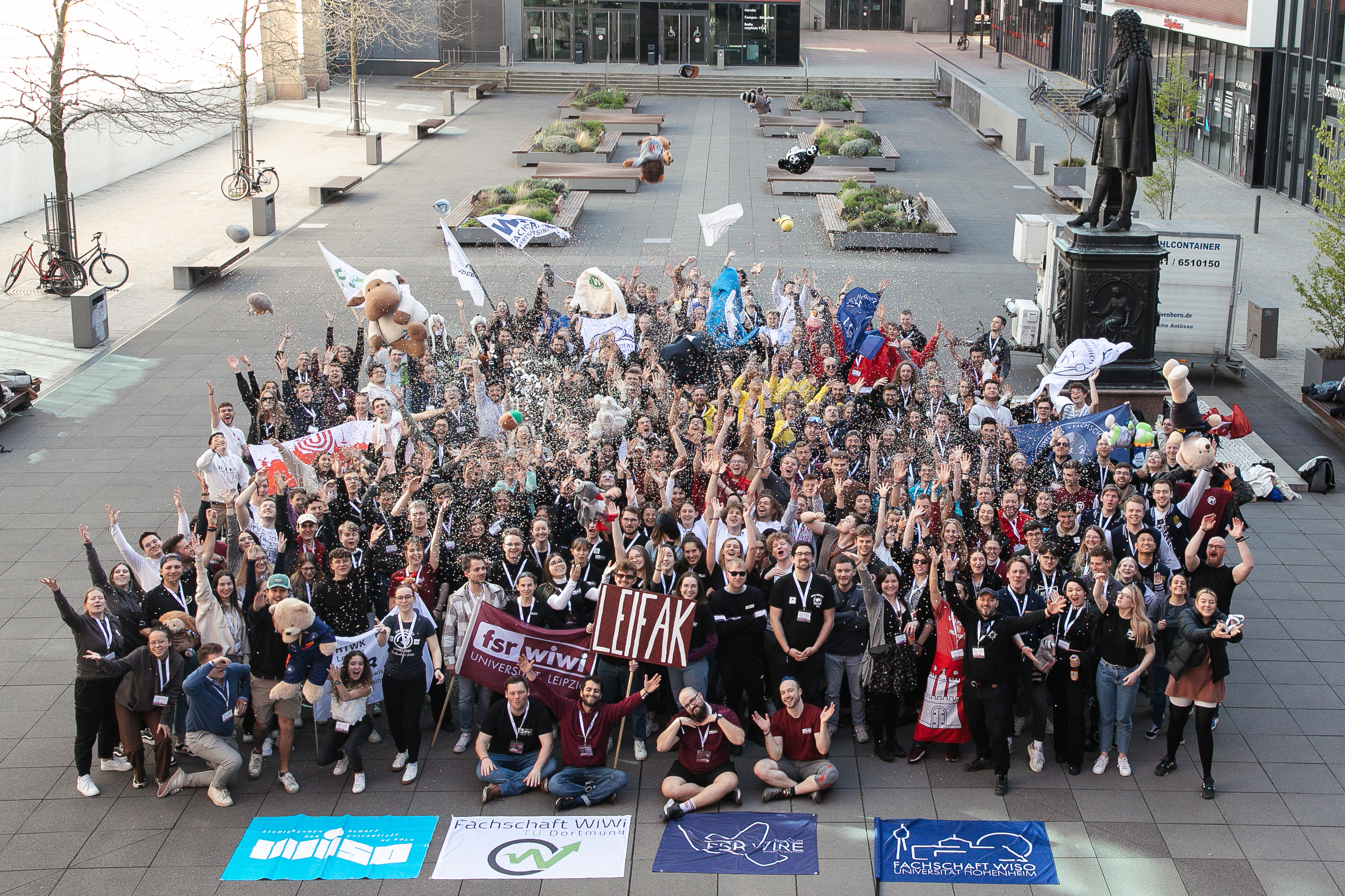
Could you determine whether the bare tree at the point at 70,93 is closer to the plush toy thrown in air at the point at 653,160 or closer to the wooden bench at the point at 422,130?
the wooden bench at the point at 422,130

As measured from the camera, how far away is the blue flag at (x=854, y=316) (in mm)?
15930

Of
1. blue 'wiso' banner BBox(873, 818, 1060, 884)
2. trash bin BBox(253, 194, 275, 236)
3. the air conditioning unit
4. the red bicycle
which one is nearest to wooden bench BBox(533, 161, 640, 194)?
trash bin BBox(253, 194, 275, 236)

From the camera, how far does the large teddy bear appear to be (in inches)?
664

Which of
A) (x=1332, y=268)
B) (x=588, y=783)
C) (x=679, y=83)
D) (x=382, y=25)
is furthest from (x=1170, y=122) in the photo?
(x=382, y=25)

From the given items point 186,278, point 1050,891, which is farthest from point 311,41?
point 1050,891

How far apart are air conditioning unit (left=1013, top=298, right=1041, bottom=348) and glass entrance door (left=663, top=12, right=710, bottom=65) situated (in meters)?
42.1

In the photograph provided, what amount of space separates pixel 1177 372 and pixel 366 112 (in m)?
39.1

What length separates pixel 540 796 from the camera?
967 centimetres

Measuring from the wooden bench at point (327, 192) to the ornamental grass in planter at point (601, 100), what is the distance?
14.5 meters

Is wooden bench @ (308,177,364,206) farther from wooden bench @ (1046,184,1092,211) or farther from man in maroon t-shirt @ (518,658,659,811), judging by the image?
man in maroon t-shirt @ (518,658,659,811)

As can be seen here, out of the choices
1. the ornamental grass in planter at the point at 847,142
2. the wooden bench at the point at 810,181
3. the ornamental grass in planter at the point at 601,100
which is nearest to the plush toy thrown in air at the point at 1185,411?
the wooden bench at the point at 810,181

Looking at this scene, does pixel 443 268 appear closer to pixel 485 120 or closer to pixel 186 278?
pixel 186 278

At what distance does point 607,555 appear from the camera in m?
10.9

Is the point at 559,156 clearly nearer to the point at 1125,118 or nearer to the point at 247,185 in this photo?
the point at 247,185
